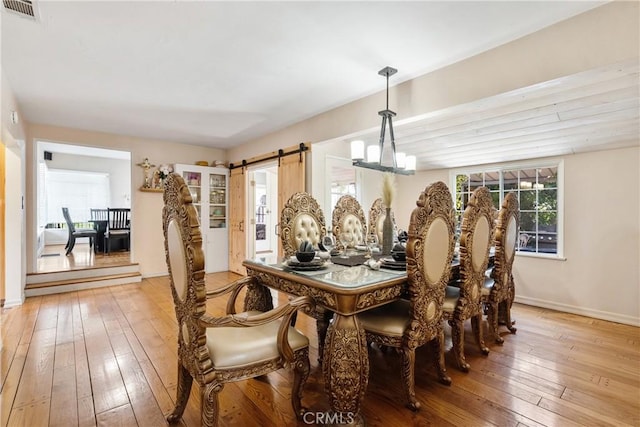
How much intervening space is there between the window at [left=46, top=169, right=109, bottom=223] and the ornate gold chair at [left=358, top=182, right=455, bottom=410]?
9530mm

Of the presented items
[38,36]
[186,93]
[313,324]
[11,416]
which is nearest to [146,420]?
[11,416]

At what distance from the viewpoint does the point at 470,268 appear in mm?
2352

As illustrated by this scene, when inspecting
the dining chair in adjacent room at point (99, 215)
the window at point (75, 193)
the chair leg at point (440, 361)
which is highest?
the window at point (75, 193)

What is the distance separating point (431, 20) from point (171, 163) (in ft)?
17.0

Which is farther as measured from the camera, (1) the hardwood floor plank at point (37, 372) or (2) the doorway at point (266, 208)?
(2) the doorway at point (266, 208)

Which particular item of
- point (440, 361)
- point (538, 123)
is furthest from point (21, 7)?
point (538, 123)

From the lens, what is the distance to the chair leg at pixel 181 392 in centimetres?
168

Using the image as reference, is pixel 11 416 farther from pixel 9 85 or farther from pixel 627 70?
pixel 627 70

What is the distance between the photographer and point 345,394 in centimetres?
162

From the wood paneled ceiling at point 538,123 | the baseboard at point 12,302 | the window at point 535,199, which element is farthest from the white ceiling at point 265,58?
the baseboard at point 12,302

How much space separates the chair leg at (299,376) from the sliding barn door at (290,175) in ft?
9.24

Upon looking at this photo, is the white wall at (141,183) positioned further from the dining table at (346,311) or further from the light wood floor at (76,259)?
the dining table at (346,311)

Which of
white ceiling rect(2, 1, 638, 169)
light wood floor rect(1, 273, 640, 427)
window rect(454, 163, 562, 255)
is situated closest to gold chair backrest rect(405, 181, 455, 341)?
light wood floor rect(1, 273, 640, 427)

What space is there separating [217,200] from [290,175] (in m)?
2.41
